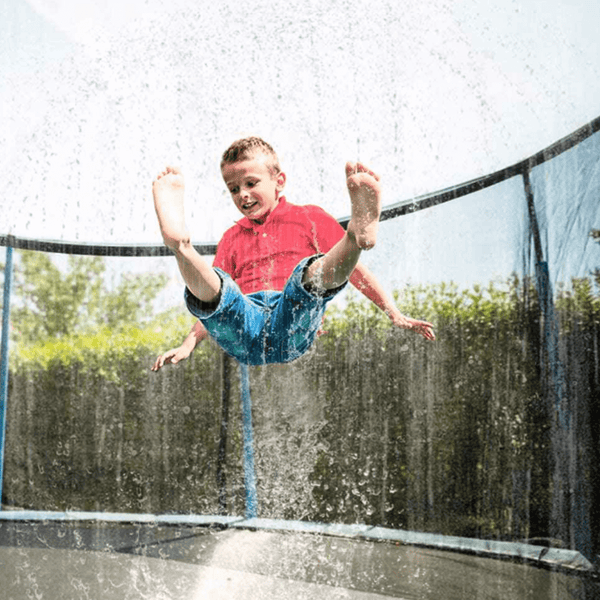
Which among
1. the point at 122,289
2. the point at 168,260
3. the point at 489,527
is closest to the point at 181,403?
the point at 168,260

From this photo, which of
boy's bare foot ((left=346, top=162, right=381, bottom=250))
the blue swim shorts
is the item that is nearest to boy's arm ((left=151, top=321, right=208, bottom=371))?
the blue swim shorts

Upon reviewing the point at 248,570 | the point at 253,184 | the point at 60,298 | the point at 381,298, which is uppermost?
the point at 60,298

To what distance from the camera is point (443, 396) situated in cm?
296

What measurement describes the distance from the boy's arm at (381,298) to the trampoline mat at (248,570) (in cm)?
80

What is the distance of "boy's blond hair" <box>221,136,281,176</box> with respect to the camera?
70.1 inches

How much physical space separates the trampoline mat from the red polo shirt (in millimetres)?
1012

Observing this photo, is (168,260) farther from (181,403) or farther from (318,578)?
(318,578)

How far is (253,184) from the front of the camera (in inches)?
70.5

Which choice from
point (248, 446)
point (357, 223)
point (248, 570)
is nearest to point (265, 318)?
point (357, 223)

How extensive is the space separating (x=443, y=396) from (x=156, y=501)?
1.79 meters

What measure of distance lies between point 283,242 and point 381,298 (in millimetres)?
321

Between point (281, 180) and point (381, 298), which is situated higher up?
point (281, 180)

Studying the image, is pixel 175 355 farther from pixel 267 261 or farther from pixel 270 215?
pixel 270 215

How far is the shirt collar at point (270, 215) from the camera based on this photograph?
A: 1.85 metres
